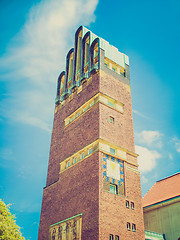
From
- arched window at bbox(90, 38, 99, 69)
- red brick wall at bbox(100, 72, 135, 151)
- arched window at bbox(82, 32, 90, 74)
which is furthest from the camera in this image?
arched window at bbox(82, 32, 90, 74)

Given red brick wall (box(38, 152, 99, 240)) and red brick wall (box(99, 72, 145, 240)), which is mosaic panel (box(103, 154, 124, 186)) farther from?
red brick wall (box(38, 152, 99, 240))

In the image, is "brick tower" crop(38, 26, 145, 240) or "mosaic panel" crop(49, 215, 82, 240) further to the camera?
"mosaic panel" crop(49, 215, 82, 240)

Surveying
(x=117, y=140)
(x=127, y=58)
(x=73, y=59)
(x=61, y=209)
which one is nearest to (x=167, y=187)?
(x=117, y=140)

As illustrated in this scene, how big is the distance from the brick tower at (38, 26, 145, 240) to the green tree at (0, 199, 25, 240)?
3.91 metres

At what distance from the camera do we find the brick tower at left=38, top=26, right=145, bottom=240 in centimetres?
2466

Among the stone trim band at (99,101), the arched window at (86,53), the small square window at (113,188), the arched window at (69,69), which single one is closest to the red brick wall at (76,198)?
the small square window at (113,188)

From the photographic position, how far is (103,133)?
28078 mm

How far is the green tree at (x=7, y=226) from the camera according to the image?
24.9 metres

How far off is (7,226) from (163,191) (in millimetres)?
18623

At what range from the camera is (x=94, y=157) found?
26750 millimetres

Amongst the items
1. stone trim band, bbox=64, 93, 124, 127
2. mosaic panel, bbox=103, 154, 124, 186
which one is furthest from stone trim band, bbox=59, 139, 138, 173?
stone trim band, bbox=64, 93, 124, 127

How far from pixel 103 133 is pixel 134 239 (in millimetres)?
9999

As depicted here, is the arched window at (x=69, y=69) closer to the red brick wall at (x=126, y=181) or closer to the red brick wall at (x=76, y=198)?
the red brick wall at (x=126, y=181)

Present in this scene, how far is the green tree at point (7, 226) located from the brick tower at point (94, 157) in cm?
391
